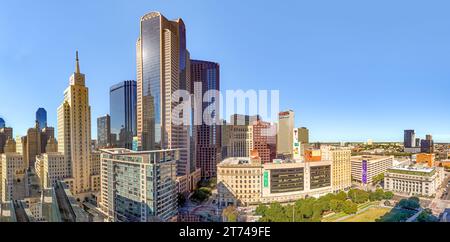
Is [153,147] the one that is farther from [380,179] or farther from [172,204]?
[380,179]

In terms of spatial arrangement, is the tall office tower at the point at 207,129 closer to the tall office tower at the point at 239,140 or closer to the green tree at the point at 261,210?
the tall office tower at the point at 239,140

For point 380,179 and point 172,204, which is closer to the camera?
point 172,204

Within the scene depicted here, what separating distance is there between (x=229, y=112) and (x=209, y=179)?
35.1 inches

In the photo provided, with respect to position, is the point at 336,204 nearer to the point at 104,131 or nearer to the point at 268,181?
the point at 268,181

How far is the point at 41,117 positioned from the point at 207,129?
1.26 metres

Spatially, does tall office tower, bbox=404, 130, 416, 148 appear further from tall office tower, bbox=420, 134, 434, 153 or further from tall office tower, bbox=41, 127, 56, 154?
tall office tower, bbox=41, 127, 56, 154

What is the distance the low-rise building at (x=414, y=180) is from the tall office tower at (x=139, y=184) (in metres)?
2.21

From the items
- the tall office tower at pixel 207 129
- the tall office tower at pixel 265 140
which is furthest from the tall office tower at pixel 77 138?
the tall office tower at pixel 265 140

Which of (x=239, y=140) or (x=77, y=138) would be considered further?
(x=239, y=140)

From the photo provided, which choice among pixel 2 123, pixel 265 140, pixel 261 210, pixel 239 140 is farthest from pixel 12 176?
pixel 265 140

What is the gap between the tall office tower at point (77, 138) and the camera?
5.62 ft

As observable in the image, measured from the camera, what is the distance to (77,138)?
1815mm
